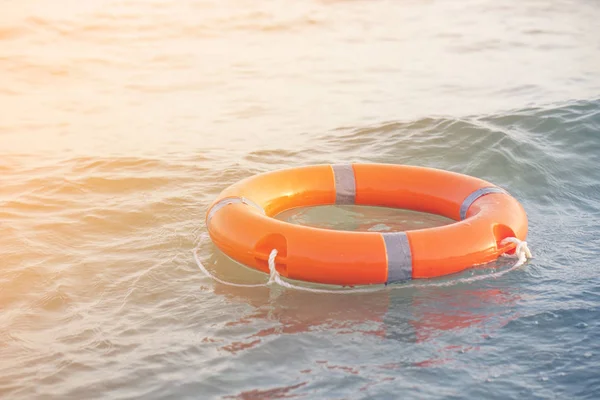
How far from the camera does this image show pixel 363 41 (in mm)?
10789

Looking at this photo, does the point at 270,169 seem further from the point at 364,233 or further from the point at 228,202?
the point at 364,233

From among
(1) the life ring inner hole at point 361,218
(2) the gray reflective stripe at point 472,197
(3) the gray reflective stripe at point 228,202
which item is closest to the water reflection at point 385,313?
(3) the gray reflective stripe at point 228,202

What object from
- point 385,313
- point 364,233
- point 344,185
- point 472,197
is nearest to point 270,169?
point 344,185

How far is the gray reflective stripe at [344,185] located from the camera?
505cm

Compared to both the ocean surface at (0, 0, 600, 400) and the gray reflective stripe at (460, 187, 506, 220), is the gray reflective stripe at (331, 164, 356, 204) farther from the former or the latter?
the gray reflective stripe at (460, 187, 506, 220)

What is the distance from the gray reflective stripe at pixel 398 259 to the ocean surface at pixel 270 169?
0.36 ft

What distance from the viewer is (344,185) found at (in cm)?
505

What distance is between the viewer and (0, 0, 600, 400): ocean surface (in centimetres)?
340

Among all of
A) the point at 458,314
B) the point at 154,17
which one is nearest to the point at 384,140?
the point at 458,314

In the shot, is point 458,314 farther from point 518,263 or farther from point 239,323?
point 239,323

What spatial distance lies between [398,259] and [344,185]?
44.3 inches

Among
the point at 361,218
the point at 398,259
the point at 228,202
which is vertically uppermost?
the point at 228,202

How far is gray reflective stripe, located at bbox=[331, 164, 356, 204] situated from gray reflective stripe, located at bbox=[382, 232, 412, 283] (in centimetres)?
102

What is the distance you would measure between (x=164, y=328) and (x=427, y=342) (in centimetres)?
132
